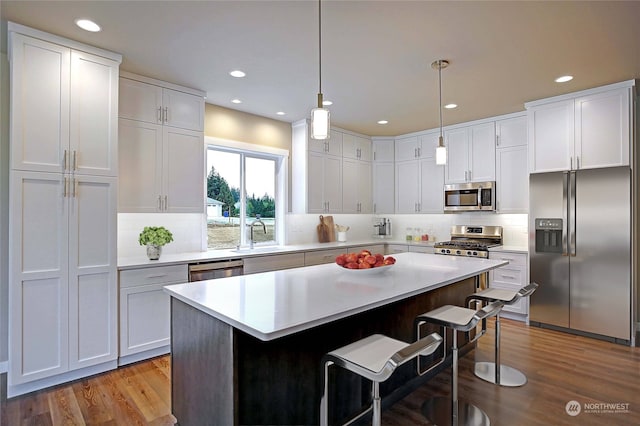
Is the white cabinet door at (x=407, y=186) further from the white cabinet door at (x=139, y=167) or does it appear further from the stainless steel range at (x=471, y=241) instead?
the white cabinet door at (x=139, y=167)

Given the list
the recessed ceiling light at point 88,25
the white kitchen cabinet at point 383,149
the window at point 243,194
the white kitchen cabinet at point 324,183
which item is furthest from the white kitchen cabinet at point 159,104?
the white kitchen cabinet at point 383,149

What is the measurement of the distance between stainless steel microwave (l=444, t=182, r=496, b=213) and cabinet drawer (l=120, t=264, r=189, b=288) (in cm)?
380

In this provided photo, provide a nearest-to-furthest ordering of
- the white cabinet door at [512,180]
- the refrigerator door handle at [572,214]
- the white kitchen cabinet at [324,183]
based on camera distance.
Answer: the refrigerator door handle at [572,214] → the white cabinet door at [512,180] → the white kitchen cabinet at [324,183]

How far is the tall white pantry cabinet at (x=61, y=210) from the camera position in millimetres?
2453

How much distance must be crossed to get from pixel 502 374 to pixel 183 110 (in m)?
3.91

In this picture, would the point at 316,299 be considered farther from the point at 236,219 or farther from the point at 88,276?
the point at 236,219

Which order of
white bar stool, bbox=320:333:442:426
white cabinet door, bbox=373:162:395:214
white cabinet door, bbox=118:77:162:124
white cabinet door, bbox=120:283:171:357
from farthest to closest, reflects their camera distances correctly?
white cabinet door, bbox=373:162:395:214 < white cabinet door, bbox=118:77:162:124 < white cabinet door, bbox=120:283:171:357 < white bar stool, bbox=320:333:442:426

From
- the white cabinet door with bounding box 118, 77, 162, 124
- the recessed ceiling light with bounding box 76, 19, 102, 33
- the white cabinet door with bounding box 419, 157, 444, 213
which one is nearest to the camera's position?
the recessed ceiling light with bounding box 76, 19, 102, 33

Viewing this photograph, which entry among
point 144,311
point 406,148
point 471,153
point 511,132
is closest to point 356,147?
point 406,148

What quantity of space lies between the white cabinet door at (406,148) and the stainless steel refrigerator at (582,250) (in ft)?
6.19

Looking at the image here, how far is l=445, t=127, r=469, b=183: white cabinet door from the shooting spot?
4969mm

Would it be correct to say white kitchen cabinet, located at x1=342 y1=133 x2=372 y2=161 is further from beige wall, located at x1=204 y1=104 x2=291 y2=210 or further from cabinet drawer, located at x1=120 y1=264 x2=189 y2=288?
cabinet drawer, located at x1=120 y1=264 x2=189 y2=288

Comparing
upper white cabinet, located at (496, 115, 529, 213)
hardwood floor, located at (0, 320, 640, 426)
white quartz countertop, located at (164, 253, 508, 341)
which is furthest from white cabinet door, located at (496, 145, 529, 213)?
white quartz countertop, located at (164, 253, 508, 341)

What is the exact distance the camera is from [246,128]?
14.6 ft
